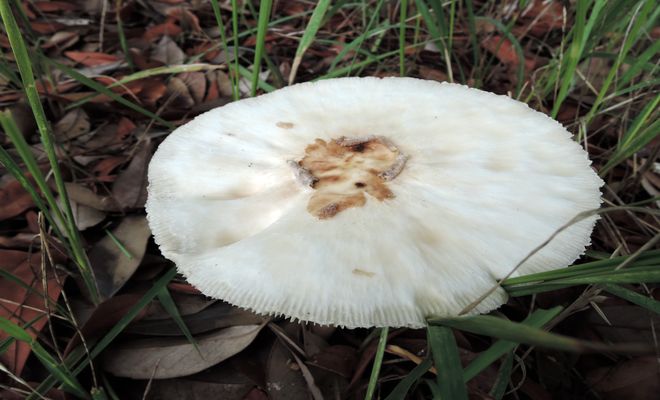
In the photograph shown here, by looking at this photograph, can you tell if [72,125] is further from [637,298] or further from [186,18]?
[637,298]

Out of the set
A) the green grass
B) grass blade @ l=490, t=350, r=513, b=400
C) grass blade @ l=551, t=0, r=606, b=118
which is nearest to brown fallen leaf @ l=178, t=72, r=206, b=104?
the green grass

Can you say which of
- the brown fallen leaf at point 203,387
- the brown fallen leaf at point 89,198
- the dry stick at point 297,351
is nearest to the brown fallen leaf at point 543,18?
the dry stick at point 297,351

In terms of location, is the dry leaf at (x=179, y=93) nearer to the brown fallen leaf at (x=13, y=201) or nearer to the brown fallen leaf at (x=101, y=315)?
the brown fallen leaf at (x=13, y=201)

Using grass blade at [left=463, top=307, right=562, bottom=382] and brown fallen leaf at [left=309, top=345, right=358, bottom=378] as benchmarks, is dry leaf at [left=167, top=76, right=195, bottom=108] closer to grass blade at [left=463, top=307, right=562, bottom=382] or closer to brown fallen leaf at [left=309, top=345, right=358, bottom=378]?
brown fallen leaf at [left=309, top=345, right=358, bottom=378]

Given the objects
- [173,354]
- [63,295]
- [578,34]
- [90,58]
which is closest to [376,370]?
[173,354]

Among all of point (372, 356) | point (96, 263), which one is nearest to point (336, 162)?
point (372, 356)

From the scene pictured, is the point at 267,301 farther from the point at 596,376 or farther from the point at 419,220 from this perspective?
the point at 596,376
